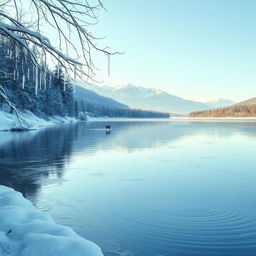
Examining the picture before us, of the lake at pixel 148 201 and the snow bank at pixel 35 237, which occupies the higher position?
the snow bank at pixel 35 237

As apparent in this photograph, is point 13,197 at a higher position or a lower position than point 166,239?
higher

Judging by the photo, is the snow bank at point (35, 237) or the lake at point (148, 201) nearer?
the snow bank at point (35, 237)

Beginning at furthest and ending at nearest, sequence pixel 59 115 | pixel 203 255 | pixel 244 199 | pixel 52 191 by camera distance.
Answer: pixel 59 115
pixel 52 191
pixel 244 199
pixel 203 255

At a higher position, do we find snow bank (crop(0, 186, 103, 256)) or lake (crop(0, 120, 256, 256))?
snow bank (crop(0, 186, 103, 256))

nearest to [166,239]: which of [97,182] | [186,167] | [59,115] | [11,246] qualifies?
[11,246]

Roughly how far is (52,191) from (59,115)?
77997 mm

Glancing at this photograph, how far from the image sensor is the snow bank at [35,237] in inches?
165

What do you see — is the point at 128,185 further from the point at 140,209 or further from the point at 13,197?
the point at 13,197

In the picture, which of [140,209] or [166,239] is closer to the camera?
[166,239]

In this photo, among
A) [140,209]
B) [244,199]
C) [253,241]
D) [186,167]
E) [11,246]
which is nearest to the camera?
[11,246]

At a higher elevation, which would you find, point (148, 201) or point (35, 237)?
point (35, 237)

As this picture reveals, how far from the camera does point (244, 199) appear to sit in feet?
29.5

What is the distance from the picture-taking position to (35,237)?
4.55 m

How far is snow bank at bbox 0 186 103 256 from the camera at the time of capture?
4.20 meters
